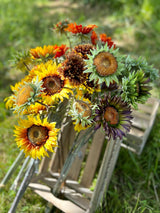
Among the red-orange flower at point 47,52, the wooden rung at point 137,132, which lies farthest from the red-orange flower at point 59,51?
the wooden rung at point 137,132

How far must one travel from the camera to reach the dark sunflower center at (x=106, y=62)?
825 millimetres

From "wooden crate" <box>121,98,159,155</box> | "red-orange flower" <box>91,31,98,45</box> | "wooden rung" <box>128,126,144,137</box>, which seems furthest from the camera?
"wooden rung" <box>128,126,144,137</box>

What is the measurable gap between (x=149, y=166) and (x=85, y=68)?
125 centimetres

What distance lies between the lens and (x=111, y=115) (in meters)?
0.87

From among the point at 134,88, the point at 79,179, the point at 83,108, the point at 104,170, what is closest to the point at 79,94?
the point at 83,108

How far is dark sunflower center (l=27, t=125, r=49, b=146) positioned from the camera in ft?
2.93

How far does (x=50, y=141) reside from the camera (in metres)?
0.86

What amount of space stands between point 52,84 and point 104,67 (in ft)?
0.71

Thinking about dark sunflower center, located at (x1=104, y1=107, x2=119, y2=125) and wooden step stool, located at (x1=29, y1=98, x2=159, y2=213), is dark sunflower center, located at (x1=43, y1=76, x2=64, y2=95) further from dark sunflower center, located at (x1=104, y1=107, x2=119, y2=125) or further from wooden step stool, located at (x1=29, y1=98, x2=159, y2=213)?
wooden step stool, located at (x1=29, y1=98, x2=159, y2=213)

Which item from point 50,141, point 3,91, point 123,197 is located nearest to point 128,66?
point 50,141

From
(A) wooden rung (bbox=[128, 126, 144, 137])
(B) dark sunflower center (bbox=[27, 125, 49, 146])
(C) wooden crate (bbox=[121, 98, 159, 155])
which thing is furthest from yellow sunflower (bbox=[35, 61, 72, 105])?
(A) wooden rung (bbox=[128, 126, 144, 137])

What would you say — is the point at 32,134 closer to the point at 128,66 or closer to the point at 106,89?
the point at 106,89

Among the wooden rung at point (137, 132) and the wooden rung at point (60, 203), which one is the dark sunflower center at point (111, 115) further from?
the wooden rung at point (137, 132)

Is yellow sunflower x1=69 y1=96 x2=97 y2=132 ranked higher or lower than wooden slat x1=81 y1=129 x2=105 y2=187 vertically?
higher
